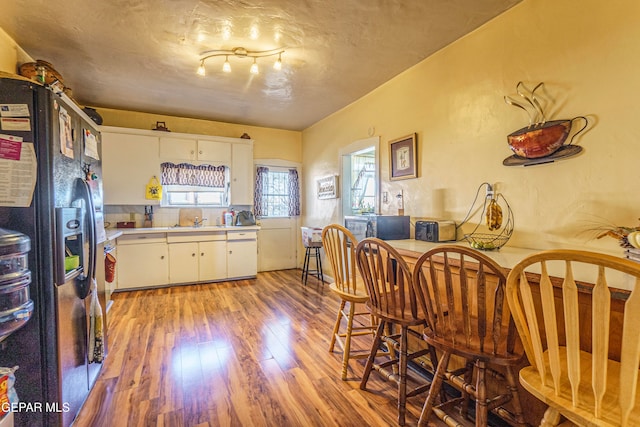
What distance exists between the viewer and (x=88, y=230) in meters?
1.78

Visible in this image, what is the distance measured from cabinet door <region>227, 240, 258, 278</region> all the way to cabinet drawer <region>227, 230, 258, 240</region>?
49mm

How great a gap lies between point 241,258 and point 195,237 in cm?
78

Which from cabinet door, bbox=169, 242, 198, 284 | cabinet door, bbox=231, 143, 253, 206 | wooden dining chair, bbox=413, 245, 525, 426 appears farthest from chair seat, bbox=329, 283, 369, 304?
cabinet door, bbox=231, 143, 253, 206

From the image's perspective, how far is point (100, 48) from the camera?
266cm

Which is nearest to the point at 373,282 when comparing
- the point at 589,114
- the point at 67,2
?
the point at 589,114

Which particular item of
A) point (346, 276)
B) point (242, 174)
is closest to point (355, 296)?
point (346, 276)

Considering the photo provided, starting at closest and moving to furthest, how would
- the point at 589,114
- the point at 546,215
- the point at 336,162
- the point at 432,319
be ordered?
the point at 432,319
the point at 589,114
the point at 546,215
the point at 336,162

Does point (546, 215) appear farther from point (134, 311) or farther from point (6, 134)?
point (134, 311)

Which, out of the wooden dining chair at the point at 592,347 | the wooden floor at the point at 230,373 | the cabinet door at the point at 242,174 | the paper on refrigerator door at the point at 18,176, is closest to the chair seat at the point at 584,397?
the wooden dining chair at the point at 592,347

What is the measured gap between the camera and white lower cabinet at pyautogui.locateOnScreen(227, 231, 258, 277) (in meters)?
4.75

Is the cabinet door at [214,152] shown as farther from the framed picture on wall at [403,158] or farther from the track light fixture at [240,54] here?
the framed picture on wall at [403,158]

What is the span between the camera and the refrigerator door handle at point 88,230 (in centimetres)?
169

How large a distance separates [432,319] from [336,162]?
332cm

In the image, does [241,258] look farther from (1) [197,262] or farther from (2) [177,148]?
(2) [177,148]
